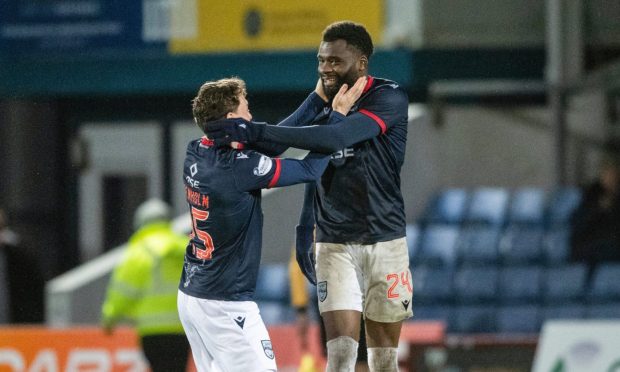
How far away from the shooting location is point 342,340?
6.54 m

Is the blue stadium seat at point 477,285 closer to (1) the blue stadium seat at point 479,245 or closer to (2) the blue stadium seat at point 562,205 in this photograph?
(1) the blue stadium seat at point 479,245

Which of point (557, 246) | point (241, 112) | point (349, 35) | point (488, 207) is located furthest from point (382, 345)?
point (488, 207)

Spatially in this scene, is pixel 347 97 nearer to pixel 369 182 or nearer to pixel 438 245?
pixel 369 182

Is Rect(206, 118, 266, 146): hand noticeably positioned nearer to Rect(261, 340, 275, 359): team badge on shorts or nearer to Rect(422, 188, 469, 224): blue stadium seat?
Rect(261, 340, 275, 359): team badge on shorts

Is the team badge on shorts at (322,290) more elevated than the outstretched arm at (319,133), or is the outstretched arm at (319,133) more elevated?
the outstretched arm at (319,133)

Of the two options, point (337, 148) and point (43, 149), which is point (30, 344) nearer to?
point (43, 149)

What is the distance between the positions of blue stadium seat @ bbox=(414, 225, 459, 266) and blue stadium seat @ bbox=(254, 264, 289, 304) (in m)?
1.17

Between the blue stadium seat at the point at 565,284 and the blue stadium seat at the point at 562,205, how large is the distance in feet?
1.82

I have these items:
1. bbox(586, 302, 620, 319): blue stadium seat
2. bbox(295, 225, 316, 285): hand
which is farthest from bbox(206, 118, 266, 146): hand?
bbox(586, 302, 620, 319): blue stadium seat

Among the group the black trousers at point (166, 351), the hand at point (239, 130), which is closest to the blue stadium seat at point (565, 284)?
the black trousers at point (166, 351)

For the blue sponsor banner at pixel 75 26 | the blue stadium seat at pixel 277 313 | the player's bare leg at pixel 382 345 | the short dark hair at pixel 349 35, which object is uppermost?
the short dark hair at pixel 349 35

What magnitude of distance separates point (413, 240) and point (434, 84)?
1.59m

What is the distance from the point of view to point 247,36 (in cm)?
1430

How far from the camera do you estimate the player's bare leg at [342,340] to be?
257 inches
